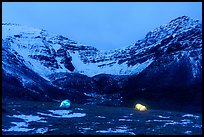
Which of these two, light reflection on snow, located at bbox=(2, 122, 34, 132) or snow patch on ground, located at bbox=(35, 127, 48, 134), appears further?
light reflection on snow, located at bbox=(2, 122, 34, 132)

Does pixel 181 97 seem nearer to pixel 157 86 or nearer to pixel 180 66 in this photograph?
pixel 157 86

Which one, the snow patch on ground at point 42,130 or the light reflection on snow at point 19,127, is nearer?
the snow patch on ground at point 42,130

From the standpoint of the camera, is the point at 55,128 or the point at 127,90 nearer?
the point at 55,128

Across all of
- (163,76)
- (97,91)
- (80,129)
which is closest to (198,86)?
(163,76)

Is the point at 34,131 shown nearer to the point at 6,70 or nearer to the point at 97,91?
the point at 6,70

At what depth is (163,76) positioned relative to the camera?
182250mm

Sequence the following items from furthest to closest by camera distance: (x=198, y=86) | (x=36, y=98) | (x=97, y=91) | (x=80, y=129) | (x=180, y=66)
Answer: (x=97, y=91) → (x=180, y=66) → (x=198, y=86) → (x=36, y=98) → (x=80, y=129)

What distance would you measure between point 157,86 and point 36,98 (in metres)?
58.6

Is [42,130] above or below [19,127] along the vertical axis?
below

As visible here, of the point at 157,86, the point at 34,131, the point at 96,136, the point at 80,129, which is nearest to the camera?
the point at 96,136

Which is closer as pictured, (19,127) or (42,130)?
(42,130)

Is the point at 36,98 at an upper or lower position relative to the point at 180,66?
lower

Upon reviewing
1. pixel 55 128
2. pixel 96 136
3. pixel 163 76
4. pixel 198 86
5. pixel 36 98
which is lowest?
pixel 96 136

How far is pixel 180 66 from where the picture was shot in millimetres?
185250
